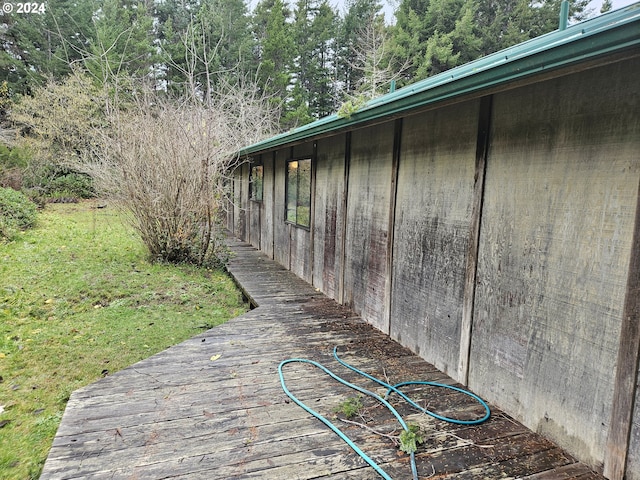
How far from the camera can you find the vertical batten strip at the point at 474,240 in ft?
8.80

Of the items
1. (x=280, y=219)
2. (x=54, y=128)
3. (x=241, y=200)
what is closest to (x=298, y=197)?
(x=280, y=219)

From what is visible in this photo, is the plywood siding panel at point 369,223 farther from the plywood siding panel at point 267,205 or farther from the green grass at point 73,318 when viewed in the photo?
the plywood siding panel at point 267,205

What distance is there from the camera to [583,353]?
204 cm

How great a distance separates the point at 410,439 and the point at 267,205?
6.84 metres

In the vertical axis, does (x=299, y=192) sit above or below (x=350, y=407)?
above

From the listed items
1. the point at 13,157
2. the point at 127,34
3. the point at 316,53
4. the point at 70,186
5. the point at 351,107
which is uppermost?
the point at 316,53

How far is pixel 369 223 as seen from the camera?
4242 mm

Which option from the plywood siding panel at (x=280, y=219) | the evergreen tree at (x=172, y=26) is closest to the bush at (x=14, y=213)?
the plywood siding panel at (x=280, y=219)

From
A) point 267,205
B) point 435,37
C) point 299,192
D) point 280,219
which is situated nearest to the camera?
point 299,192

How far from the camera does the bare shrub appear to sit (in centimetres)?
595

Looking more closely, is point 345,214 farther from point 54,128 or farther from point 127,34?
point 127,34

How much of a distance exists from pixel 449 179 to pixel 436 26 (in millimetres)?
18105

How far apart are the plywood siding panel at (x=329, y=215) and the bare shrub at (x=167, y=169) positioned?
1794 mm

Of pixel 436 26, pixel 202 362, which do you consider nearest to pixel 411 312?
pixel 202 362
